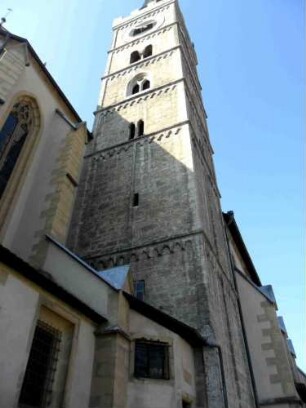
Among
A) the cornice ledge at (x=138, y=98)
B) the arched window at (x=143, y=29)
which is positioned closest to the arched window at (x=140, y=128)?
the cornice ledge at (x=138, y=98)

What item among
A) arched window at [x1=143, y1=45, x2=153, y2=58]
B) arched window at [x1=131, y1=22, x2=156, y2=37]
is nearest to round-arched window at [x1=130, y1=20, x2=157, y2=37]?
arched window at [x1=131, y1=22, x2=156, y2=37]

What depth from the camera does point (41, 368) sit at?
6633mm

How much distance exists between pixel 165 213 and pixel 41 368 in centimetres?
705

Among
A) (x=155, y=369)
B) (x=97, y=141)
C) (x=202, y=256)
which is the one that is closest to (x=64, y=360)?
(x=155, y=369)

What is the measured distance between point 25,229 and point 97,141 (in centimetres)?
874

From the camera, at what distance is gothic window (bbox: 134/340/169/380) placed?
7.78 m

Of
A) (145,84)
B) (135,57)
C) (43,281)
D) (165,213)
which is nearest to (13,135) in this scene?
(165,213)

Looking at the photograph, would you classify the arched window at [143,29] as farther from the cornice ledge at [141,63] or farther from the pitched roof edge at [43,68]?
the pitched roof edge at [43,68]

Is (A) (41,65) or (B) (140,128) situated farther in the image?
(B) (140,128)

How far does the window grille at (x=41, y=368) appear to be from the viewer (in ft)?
20.4

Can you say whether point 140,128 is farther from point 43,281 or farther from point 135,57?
point 43,281

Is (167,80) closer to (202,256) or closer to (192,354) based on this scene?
(202,256)

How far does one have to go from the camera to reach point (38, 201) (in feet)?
34.2

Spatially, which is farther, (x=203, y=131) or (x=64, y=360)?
(x=203, y=131)
